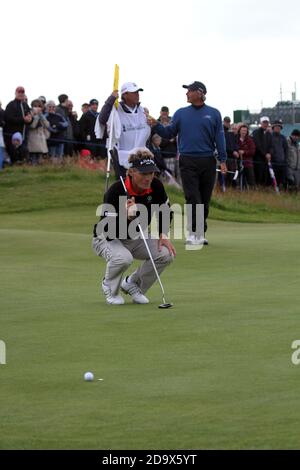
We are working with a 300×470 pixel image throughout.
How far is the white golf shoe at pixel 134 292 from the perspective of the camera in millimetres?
13141

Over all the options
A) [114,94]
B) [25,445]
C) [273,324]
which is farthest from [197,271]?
[25,445]

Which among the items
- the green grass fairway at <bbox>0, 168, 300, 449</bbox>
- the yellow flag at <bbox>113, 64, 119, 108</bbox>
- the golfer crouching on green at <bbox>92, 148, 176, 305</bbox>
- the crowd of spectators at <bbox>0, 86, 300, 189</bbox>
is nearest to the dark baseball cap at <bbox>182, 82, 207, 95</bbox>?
the yellow flag at <bbox>113, 64, 119, 108</bbox>

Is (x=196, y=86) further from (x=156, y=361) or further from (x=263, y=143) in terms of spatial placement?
(x=263, y=143)

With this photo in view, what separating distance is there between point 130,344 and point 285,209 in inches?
856

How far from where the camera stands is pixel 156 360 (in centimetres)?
933

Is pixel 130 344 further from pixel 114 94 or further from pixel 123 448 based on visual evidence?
pixel 114 94

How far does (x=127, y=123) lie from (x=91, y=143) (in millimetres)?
14344

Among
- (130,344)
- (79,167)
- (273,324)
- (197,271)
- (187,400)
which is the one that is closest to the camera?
(187,400)

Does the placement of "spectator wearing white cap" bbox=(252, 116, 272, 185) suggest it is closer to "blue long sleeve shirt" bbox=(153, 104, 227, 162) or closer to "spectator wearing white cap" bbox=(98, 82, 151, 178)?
"blue long sleeve shirt" bbox=(153, 104, 227, 162)

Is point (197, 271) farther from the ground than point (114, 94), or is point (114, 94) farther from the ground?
point (114, 94)

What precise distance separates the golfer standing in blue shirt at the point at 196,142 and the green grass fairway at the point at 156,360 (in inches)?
99.2

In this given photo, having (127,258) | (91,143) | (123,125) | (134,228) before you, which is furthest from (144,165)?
(91,143)

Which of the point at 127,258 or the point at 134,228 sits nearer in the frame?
the point at 127,258

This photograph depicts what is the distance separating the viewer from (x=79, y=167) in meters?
30.3
